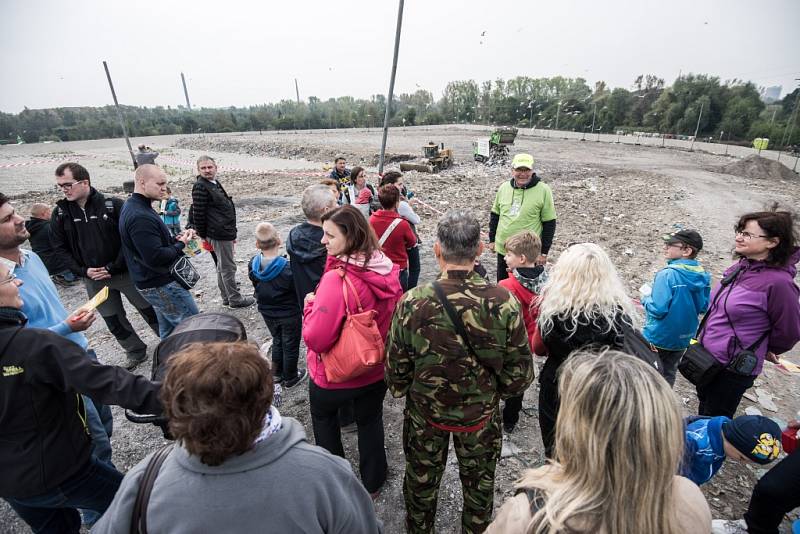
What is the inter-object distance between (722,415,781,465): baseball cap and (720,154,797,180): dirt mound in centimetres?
2072

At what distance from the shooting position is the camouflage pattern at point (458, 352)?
163 centimetres

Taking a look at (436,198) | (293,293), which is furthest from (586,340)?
(436,198)

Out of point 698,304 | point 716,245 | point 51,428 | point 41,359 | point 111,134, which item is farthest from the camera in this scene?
point 111,134

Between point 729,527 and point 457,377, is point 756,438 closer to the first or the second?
point 457,377

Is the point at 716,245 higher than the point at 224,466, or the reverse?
the point at 224,466

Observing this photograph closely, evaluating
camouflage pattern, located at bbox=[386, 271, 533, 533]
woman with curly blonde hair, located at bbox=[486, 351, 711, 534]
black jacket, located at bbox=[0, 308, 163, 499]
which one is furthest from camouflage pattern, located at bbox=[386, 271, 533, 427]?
black jacket, located at bbox=[0, 308, 163, 499]

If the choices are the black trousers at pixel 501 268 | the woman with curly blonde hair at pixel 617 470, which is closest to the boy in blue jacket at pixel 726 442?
the woman with curly blonde hair at pixel 617 470

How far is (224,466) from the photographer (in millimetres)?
971

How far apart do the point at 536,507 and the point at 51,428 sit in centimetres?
200

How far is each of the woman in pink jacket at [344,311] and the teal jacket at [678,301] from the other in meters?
1.96

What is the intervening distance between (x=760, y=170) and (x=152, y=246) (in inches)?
898

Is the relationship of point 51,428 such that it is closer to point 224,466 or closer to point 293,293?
point 224,466

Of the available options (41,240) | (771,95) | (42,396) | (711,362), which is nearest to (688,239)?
(711,362)

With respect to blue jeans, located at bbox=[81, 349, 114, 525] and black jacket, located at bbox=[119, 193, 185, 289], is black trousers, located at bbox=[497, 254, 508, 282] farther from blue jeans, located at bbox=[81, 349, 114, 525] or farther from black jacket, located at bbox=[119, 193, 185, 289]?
blue jeans, located at bbox=[81, 349, 114, 525]
